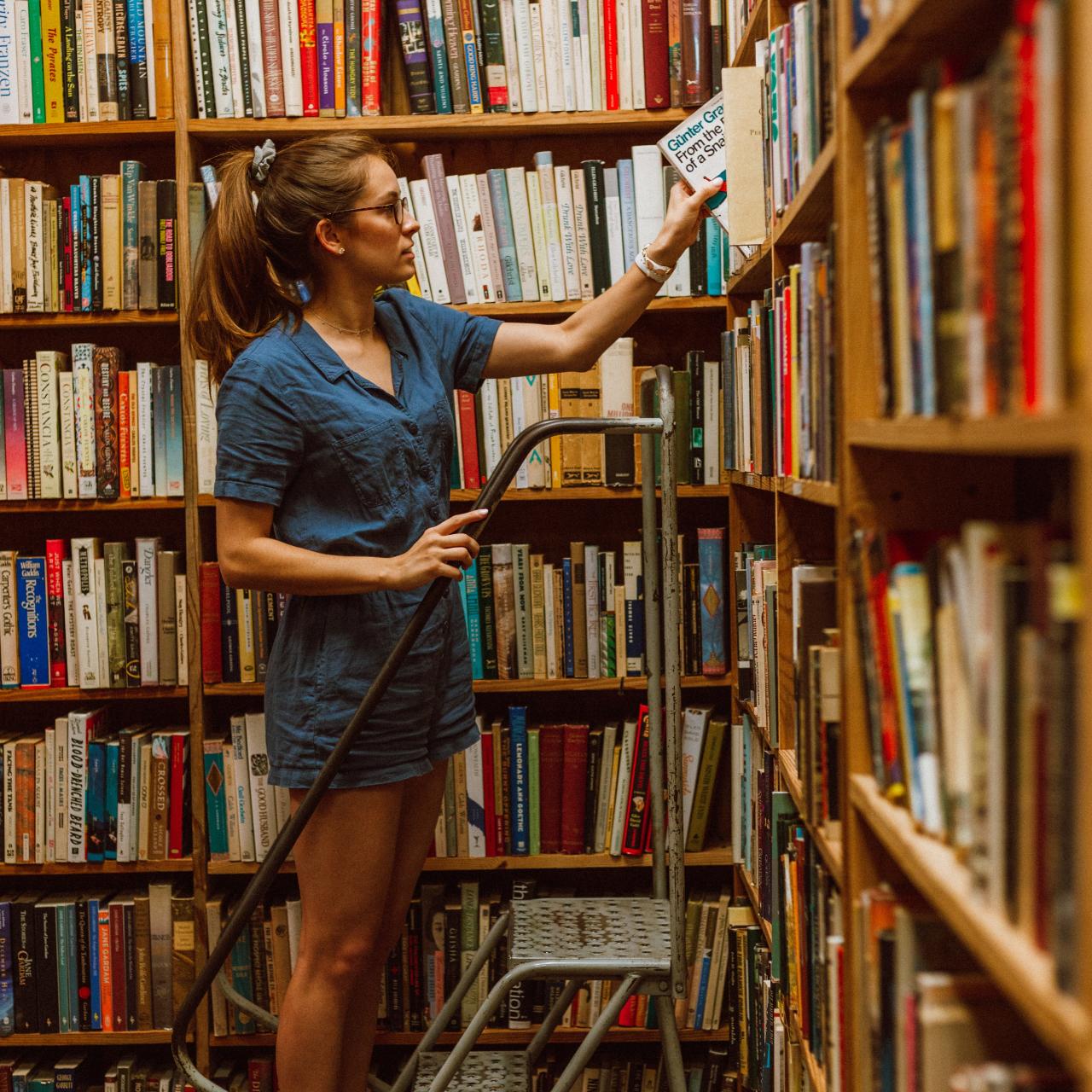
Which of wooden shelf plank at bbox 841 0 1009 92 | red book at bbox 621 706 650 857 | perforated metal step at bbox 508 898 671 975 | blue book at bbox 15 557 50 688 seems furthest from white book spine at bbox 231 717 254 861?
wooden shelf plank at bbox 841 0 1009 92

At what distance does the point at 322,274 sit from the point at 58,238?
80 cm

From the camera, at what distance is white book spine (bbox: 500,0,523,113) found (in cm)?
209

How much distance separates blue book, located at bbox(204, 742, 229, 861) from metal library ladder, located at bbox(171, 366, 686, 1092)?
0.55 m

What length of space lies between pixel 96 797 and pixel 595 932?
1.06 meters

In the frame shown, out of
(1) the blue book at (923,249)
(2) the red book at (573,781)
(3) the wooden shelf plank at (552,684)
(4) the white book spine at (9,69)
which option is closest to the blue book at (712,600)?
(3) the wooden shelf plank at (552,684)

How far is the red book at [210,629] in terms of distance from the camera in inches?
83.4

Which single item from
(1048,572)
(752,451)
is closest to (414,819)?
(752,451)

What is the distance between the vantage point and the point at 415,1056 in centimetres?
186

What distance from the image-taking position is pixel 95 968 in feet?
7.11

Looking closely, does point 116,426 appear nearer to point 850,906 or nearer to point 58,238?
point 58,238

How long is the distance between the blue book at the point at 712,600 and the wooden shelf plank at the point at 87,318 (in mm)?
1075

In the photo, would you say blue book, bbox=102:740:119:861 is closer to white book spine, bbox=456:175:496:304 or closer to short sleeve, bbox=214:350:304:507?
short sleeve, bbox=214:350:304:507

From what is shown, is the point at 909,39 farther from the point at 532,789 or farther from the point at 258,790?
the point at 258,790

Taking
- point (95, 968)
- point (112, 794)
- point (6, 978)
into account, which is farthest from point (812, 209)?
point (6, 978)
